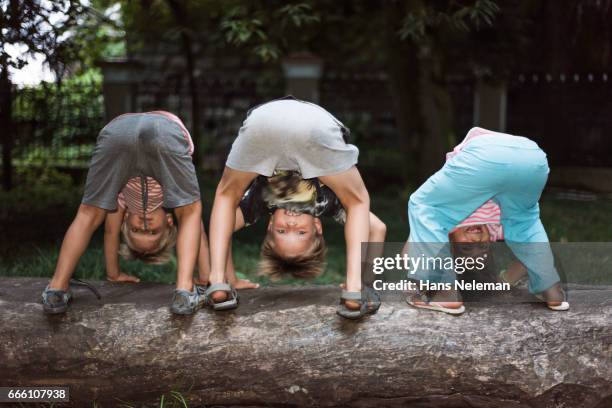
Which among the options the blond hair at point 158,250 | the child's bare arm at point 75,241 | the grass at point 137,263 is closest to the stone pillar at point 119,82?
the grass at point 137,263

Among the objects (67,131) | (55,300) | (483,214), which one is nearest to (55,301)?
(55,300)

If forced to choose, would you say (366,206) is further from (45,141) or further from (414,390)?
(45,141)

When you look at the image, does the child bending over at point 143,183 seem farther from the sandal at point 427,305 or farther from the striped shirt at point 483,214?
the striped shirt at point 483,214

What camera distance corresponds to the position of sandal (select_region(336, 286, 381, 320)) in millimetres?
3338

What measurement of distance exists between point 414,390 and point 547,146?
415 inches

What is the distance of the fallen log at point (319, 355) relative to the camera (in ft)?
11.0

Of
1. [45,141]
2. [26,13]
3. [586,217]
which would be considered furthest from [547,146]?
[26,13]

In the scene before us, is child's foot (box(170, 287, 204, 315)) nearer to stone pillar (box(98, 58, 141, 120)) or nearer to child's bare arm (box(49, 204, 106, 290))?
child's bare arm (box(49, 204, 106, 290))

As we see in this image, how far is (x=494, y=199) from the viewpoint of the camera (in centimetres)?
355

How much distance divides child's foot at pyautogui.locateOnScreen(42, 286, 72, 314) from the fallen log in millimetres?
52

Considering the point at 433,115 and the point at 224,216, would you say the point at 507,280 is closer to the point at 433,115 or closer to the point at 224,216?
the point at 224,216

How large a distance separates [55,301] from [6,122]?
6.10 meters

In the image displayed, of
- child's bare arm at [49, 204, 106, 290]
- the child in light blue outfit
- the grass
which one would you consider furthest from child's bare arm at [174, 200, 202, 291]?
the grass

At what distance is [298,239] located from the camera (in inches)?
143
